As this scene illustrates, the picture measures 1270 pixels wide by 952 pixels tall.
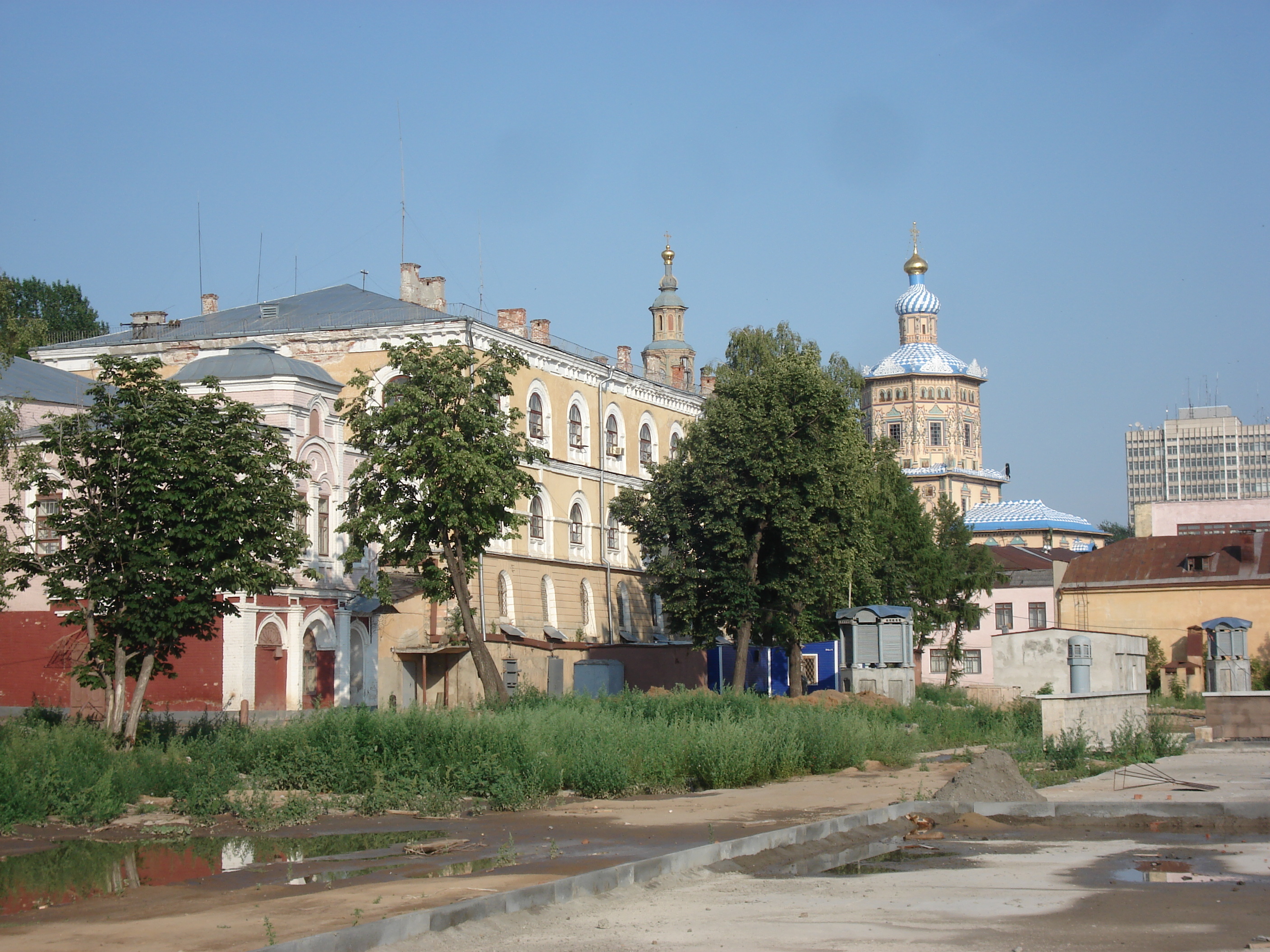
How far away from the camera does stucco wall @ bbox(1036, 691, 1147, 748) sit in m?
20.6

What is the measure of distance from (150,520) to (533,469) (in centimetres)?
2465

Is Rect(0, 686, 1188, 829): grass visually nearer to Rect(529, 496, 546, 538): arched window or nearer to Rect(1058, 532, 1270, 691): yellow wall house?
Rect(529, 496, 546, 538): arched window

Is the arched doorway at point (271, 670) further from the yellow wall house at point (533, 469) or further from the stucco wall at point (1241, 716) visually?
the stucco wall at point (1241, 716)

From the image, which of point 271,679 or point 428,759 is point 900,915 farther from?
point 271,679

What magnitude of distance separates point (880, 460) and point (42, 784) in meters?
34.2

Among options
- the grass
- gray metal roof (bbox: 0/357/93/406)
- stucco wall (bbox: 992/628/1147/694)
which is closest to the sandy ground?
the grass

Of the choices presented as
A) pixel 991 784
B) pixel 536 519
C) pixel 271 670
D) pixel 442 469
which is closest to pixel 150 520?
pixel 442 469

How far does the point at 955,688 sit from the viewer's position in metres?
47.8

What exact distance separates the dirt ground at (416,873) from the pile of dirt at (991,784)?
0.67 meters

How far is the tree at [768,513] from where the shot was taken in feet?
117

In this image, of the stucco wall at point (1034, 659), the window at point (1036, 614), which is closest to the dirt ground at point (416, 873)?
the stucco wall at point (1034, 659)

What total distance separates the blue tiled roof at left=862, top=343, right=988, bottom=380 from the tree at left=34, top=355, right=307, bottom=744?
10319cm

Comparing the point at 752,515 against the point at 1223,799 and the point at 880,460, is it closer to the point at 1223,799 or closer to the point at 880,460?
the point at 880,460

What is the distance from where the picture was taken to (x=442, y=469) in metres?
27.8
